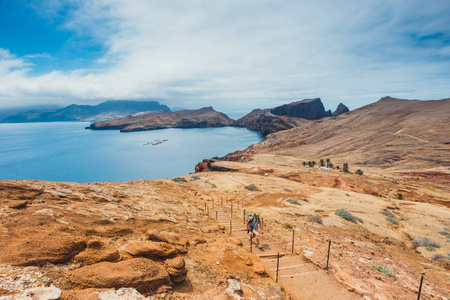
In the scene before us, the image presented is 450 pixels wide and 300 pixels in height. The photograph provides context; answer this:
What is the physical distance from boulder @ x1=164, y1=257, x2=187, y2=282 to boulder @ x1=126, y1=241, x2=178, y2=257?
378mm

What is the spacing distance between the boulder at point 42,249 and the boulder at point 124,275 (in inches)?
28.6

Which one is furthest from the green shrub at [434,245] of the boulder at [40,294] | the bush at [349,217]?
the boulder at [40,294]

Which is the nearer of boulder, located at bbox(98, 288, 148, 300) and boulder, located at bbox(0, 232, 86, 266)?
boulder, located at bbox(98, 288, 148, 300)

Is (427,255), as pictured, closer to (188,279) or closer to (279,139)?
(188,279)

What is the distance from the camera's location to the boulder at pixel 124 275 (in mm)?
4832

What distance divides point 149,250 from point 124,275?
142 centimetres

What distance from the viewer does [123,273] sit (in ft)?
17.1

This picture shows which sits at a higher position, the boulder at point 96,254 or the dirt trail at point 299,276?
the boulder at point 96,254

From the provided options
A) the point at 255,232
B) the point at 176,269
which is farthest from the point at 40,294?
the point at 255,232

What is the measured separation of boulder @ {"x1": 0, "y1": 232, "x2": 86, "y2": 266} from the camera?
4.69m

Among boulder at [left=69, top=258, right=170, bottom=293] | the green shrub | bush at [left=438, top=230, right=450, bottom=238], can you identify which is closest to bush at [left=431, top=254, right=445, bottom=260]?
the green shrub

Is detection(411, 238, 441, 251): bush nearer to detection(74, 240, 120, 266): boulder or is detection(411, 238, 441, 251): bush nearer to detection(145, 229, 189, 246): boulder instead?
detection(145, 229, 189, 246): boulder

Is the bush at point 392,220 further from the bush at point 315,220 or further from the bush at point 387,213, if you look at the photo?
the bush at point 315,220

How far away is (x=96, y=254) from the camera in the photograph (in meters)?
5.82
